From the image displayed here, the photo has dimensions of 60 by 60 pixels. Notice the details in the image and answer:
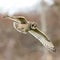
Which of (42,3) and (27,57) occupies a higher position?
(42,3)

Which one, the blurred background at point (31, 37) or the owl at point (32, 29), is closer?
the owl at point (32, 29)

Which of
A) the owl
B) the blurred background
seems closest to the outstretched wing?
the owl

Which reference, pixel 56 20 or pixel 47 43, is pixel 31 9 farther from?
pixel 47 43

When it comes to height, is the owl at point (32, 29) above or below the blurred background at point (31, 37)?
above

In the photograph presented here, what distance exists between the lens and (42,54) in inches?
83.2

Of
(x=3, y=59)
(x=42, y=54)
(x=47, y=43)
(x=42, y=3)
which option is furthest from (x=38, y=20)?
(x=47, y=43)

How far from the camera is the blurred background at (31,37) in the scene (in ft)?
6.77

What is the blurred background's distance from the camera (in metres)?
2.06

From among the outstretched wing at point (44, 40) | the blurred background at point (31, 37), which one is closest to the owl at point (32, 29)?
the outstretched wing at point (44, 40)

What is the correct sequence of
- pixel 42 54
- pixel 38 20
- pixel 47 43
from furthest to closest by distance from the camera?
1. pixel 42 54
2. pixel 38 20
3. pixel 47 43

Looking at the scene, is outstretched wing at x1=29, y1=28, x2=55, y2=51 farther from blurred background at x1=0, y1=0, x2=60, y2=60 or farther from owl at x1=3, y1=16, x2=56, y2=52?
blurred background at x1=0, y1=0, x2=60, y2=60

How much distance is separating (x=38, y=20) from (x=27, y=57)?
39 centimetres

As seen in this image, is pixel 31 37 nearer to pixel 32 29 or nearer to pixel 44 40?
pixel 32 29

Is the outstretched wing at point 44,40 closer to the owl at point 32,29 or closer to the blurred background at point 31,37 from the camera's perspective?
the owl at point 32,29
